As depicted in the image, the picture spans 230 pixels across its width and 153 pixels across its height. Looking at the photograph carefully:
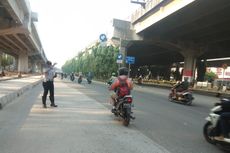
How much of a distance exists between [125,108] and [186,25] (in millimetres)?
31571

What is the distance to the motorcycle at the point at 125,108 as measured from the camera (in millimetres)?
10297

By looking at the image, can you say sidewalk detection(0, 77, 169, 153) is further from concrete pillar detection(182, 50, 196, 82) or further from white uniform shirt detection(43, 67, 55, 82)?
concrete pillar detection(182, 50, 196, 82)

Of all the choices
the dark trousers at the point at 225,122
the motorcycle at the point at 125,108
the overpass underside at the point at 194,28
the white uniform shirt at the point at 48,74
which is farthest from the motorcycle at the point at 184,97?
the dark trousers at the point at 225,122

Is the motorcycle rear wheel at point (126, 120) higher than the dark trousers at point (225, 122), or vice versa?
the dark trousers at point (225, 122)

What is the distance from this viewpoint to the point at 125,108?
34.2 ft

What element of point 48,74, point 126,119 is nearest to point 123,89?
point 126,119

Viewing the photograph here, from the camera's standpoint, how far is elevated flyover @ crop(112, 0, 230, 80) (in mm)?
31766

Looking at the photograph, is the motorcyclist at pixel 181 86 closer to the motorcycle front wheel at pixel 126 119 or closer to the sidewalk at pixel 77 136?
the sidewalk at pixel 77 136

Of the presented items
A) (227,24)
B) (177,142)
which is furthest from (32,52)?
(177,142)

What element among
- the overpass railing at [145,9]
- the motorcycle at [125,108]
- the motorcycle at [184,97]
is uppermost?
the overpass railing at [145,9]

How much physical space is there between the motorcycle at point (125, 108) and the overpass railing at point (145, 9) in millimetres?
25481

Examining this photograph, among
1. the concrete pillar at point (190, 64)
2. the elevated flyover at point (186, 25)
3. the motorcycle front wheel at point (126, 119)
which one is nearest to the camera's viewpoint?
the motorcycle front wheel at point (126, 119)

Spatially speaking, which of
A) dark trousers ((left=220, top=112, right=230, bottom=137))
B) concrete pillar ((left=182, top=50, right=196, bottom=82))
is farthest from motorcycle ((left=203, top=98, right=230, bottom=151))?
concrete pillar ((left=182, top=50, right=196, bottom=82))

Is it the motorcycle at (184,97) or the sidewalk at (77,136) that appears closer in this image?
the sidewalk at (77,136)
